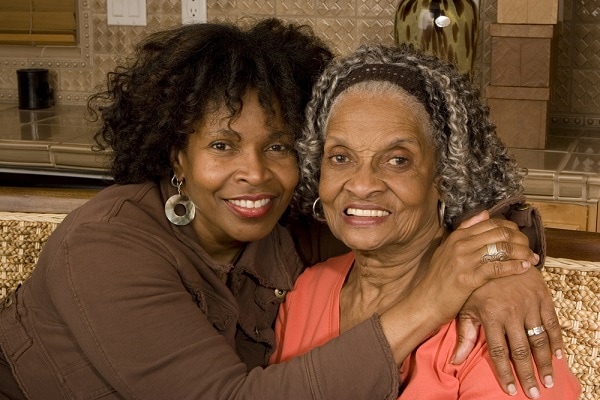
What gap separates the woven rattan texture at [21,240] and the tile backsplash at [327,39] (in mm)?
908

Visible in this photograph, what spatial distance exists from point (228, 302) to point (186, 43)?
49 centimetres

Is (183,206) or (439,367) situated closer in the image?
(439,367)

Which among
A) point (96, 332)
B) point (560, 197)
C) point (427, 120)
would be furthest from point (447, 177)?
point (560, 197)

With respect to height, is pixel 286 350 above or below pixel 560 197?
below

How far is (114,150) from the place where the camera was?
1.87 m

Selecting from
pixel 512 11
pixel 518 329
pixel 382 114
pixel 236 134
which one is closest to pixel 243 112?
pixel 236 134

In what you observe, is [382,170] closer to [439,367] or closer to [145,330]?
[439,367]

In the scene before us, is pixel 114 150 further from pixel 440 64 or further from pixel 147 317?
pixel 440 64

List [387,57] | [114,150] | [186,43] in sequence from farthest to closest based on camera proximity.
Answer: [114,150] < [186,43] < [387,57]

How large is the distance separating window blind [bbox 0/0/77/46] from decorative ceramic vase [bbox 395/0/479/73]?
1.51 m

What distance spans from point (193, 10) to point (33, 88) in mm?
689

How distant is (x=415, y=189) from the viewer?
4.98 ft

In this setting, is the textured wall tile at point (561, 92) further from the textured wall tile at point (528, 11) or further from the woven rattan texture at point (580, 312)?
the woven rattan texture at point (580, 312)

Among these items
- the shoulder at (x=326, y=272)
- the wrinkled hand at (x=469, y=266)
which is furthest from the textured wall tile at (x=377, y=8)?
the wrinkled hand at (x=469, y=266)
